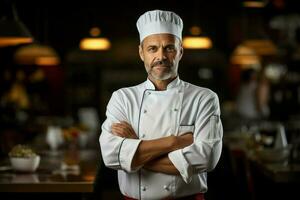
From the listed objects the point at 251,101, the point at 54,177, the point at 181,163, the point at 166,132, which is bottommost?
the point at 251,101

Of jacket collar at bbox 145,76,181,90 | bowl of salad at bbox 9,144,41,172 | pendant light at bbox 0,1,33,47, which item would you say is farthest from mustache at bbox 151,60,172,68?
pendant light at bbox 0,1,33,47

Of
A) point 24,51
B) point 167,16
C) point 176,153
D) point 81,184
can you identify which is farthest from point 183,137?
point 24,51

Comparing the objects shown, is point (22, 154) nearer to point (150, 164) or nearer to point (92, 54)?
point (150, 164)

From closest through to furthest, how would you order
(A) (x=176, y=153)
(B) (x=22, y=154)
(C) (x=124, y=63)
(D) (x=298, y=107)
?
(A) (x=176, y=153), (B) (x=22, y=154), (C) (x=124, y=63), (D) (x=298, y=107)

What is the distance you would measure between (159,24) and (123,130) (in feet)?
1.63

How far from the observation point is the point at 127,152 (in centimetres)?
269

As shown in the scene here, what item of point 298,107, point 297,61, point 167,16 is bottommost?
point 298,107

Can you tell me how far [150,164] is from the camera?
2732 mm

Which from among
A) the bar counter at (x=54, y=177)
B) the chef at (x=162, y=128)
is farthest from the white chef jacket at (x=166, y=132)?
the bar counter at (x=54, y=177)

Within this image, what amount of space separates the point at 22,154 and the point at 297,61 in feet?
32.2

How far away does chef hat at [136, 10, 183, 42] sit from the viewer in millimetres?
2805

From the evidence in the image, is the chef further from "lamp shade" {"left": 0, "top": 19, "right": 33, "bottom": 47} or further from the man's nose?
"lamp shade" {"left": 0, "top": 19, "right": 33, "bottom": 47}

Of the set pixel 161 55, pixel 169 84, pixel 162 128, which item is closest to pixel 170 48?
pixel 161 55

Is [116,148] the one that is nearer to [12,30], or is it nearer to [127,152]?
[127,152]
